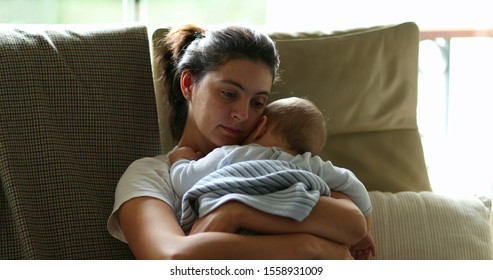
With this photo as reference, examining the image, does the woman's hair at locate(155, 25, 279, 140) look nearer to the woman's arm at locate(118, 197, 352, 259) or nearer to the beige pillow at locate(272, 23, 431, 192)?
the beige pillow at locate(272, 23, 431, 192)

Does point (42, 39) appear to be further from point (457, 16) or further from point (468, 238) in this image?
point (457, 16)

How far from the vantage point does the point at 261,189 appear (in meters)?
1.55

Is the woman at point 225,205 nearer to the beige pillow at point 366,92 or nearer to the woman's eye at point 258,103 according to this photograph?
the woman's eye at point 258,103

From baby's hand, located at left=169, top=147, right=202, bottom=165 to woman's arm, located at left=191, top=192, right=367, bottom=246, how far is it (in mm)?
251

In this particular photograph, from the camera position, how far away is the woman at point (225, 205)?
1.51 meters

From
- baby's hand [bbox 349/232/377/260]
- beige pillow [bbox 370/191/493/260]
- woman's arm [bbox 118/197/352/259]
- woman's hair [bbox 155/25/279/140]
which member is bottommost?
beige pillow [bbox 370/191/493/260]

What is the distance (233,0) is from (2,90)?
119 centimetres

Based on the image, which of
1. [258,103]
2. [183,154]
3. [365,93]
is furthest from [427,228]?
[183,154]

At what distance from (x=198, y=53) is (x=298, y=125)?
0.32m

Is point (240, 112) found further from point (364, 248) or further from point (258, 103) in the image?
point (364, 248)

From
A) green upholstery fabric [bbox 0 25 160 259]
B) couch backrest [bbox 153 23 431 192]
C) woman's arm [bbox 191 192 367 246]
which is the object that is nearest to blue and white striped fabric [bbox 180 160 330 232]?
woman's arm [bbox 191 192 367 246]

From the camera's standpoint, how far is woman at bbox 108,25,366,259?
151cm

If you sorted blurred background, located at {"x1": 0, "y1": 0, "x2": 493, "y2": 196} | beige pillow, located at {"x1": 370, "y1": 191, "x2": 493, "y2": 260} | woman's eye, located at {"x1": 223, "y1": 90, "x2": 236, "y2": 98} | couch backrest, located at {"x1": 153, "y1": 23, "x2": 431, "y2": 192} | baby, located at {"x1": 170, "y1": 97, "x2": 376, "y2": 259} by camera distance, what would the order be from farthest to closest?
1. blurred background, located at {"x1": 0, "y1": 0, "x2": 493, "y2": 196}
2. couch backrest, located at {"x1": 153, "y1": 23, "x2": 431, "y2": 192}
3. beige pillow, located at {"x1": 370, "y1": 191, "x2": 493, "y2": 260}
4. woman's eye, located at {"x1": 223, "y1": 90, "x2": 236, "y2": 98}
5. baby, located at {"x1": 170, "y1": 97, "x2": 376, "y2": 259}

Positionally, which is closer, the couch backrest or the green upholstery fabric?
the green upholstery fabric
